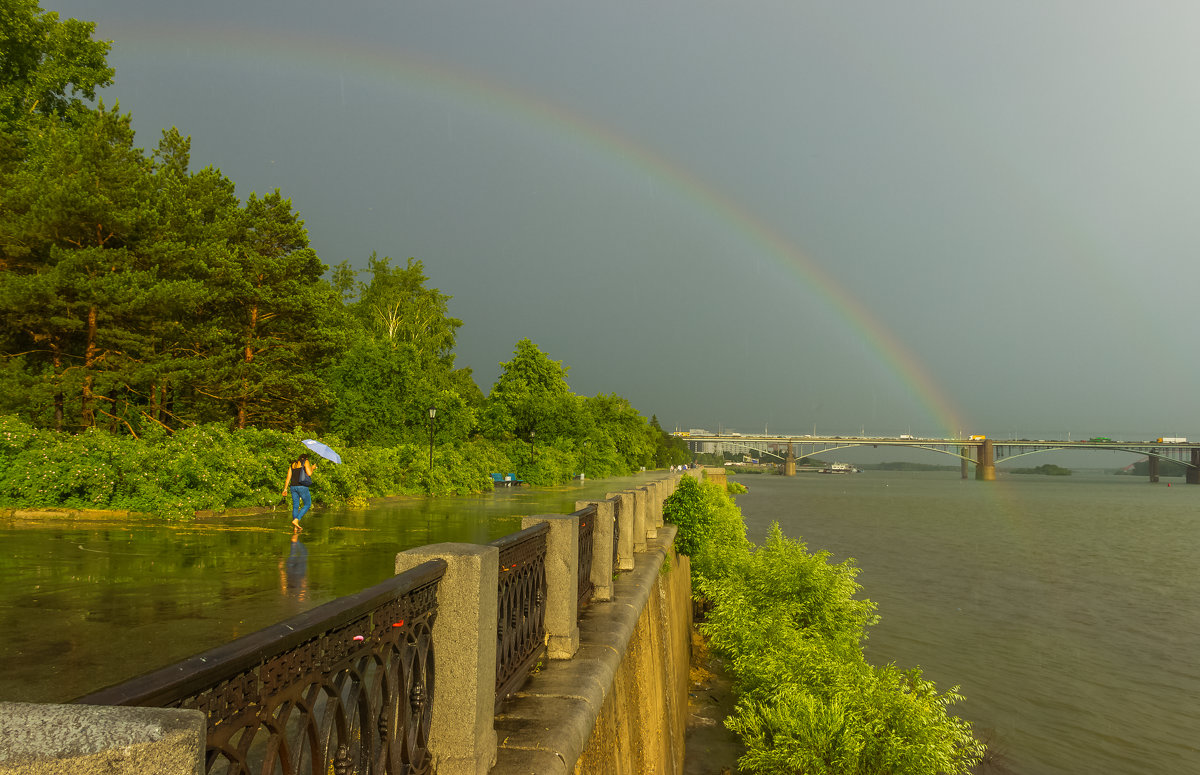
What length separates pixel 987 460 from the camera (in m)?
132

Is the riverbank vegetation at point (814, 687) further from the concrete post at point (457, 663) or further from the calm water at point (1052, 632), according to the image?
the concrete post at point (457, 663)

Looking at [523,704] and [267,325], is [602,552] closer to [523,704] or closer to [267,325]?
[523,704]

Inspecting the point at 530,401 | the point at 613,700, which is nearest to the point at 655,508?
the point at 613,700

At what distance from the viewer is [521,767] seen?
11.6 ft

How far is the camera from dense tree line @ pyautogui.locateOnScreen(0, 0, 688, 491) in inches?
744

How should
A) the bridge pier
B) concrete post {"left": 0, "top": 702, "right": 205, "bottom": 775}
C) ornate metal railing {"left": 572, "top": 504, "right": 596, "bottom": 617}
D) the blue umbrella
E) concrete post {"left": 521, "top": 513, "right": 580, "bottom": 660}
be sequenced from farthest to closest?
the bridge pier, the blue umbrella, ornate metal railing {"left": 572, "top": 504, "right": 596, "bottom": 617}, concrete post {"left": 521, "top": 513, "right": 580, "bottom": 660}, concrete post {"left": 0, "top": 702, "right": 205, "bottom": 775}

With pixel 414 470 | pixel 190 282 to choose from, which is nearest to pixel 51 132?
pixel 190 282

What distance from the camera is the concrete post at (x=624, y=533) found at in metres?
10.0

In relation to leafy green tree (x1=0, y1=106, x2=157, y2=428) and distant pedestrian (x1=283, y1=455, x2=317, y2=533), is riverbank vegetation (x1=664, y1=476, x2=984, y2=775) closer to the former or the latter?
distant pedestrian (x1=283, y1=455, x2=317, y2=533)

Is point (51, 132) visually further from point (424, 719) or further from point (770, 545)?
point (424, 719)

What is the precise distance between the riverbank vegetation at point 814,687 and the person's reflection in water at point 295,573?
20.5 ft

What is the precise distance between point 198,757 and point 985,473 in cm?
15730

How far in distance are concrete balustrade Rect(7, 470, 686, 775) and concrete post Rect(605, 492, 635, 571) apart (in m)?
0.03

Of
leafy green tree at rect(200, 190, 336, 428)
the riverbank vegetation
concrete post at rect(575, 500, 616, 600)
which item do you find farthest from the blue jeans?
leafy green tree at rect(200, 190, 336, 428)
